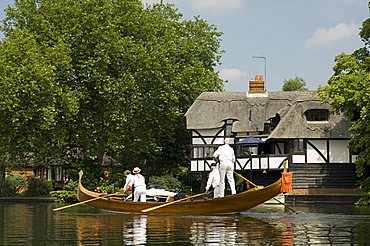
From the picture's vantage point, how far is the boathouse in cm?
4059

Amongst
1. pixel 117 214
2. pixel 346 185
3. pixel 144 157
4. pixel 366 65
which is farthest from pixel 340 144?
pixel 117 214

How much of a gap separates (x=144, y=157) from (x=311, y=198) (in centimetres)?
1518

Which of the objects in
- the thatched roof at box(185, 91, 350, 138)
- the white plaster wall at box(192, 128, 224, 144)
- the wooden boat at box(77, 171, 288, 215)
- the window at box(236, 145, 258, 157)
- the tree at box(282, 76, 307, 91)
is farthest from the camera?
the tree at box(282, 76, 307, 91)

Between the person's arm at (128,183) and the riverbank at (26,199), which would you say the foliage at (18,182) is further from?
the person's arm at (128,183)

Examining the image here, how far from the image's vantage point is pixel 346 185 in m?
40.5

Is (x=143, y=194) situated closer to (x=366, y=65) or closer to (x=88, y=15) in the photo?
(x=366, y=65)

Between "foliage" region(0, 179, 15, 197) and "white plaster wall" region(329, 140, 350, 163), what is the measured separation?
22.0 meters

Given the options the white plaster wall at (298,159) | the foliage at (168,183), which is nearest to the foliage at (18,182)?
the foliage at (168,183)

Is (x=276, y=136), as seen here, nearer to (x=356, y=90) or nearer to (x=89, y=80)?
(x=356, y=90)

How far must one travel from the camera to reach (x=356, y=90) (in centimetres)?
3128

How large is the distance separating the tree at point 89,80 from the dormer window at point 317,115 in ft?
28.8

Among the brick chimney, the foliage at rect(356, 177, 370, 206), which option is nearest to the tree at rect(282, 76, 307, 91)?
the brick chimney

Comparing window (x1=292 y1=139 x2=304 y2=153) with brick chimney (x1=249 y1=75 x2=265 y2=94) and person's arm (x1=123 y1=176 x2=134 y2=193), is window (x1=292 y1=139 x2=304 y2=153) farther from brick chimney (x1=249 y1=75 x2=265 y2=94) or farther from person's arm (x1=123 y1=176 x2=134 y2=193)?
person's arm (x1=123 y1=176 x2=134 y2=193)

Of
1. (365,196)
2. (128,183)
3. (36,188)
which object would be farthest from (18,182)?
(365,196)
